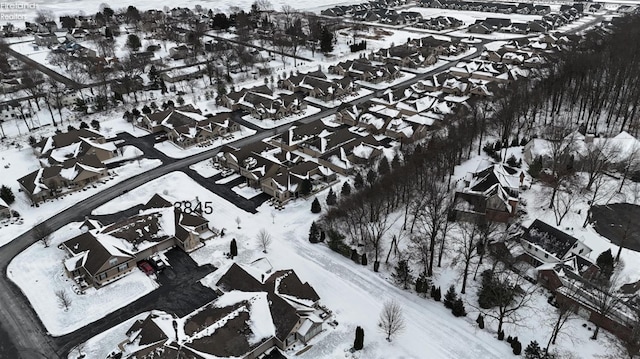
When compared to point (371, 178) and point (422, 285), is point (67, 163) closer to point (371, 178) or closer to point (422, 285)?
point (371, 178)

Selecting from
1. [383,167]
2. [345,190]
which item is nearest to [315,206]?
[345,190]

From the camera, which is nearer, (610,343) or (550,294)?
(610,343)

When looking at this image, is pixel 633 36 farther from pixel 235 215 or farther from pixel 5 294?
pixel 5 294

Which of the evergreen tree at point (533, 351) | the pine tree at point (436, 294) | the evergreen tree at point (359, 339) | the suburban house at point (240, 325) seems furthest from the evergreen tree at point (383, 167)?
the evergreen tree at point (533, 351)

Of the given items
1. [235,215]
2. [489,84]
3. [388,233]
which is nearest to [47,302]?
[235,215]

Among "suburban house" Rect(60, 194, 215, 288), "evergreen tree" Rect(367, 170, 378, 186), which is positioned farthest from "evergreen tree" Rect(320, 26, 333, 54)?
"suburban house" Rect(60, 194, 215, 288)

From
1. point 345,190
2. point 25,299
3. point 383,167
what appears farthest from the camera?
point 383,167

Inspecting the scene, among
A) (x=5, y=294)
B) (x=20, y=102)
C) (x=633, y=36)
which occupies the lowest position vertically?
(x=5, y=294)
